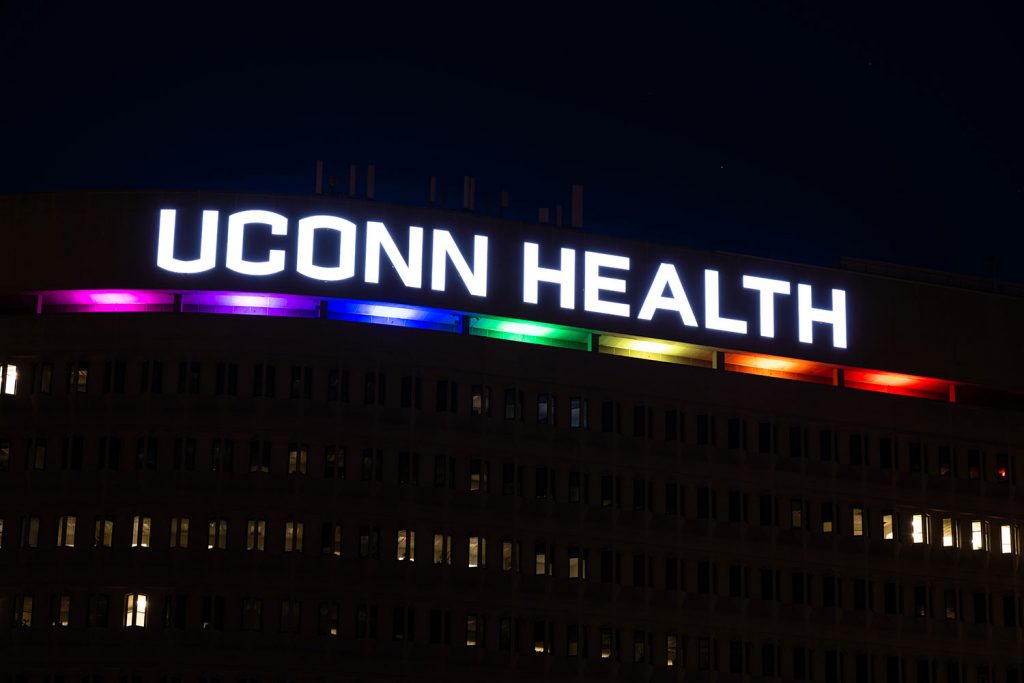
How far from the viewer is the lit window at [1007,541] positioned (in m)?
132

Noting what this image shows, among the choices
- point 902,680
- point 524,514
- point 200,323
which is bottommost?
point 902,680

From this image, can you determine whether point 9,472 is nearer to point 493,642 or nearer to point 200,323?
point 200,323

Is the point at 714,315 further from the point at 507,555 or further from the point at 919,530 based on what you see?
the point at 507,555

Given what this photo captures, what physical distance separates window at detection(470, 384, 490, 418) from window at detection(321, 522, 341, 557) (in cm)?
1013

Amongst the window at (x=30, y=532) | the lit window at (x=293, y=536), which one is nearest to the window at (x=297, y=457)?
the lit window at (x=293, y=536)

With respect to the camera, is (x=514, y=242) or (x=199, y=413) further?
(x=514, y=242)

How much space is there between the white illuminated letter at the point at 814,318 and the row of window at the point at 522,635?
1862 centimetres

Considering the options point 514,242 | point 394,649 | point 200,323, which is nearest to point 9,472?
point 200,323

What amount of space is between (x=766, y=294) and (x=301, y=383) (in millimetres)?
29136

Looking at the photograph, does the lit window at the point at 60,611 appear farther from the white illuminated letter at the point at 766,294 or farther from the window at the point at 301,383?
the white illuminated letter at the point at 766,294

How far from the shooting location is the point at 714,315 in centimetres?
12925

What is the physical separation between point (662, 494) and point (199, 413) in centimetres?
2605

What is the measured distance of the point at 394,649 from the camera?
380 ft

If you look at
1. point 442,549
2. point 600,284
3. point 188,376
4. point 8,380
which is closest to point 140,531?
point 188,376
